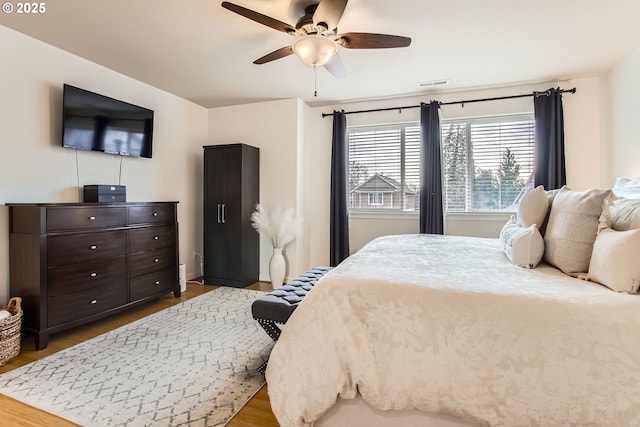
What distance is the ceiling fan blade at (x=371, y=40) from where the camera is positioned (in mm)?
2150

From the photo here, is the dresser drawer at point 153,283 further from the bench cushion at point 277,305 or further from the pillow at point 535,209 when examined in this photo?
the pillow at point 535,209

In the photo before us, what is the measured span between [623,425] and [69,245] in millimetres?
3455

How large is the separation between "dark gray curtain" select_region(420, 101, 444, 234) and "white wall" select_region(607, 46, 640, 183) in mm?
1755

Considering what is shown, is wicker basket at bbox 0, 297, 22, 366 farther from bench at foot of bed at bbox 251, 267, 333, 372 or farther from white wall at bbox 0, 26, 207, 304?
bench at foot of bed at bbox 251, 267, 333, 372

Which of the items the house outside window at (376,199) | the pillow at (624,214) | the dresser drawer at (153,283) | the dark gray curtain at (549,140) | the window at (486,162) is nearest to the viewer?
the pillow at (624,214)

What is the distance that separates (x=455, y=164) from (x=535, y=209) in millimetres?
2393

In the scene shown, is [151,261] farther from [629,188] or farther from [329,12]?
[629,188]

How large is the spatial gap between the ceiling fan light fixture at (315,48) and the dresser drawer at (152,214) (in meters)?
2.24

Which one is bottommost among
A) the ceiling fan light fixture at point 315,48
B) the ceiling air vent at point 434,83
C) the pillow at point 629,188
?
the pillow at point 629,188

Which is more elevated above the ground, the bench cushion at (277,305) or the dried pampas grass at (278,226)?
the dried pampas grass at (278,226)

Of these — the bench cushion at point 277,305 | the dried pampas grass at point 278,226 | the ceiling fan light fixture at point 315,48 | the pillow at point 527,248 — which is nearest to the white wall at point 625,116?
the pillow at point 527,248

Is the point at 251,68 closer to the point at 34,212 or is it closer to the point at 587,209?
the point at 34,212

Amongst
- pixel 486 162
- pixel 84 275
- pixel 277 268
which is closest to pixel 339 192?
pixel 277 268

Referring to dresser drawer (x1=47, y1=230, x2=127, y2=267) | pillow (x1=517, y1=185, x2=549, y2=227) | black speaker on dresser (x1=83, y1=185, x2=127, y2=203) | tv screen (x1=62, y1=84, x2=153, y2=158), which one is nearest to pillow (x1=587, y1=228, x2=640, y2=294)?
pillow (x1=517, y1=185, x2=549, y2=227)
